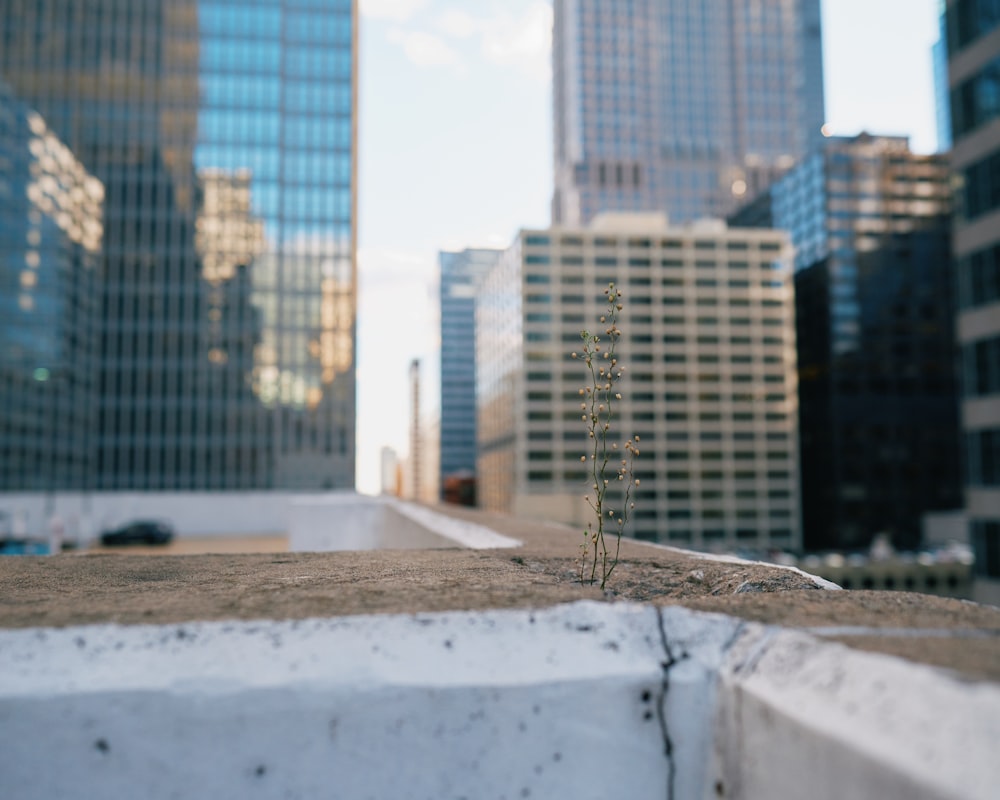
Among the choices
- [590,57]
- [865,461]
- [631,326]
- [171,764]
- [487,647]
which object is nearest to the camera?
[171,764]

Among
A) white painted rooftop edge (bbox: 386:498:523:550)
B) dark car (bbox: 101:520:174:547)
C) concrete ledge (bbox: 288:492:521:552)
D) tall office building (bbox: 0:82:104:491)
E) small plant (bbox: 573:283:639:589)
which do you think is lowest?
dark car (bbox: 101:520:174:547)

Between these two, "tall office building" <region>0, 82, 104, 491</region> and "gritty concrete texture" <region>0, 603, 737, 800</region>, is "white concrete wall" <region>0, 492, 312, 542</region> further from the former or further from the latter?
"gritty concrete texture" <region>0, 603, 737, 800</region>

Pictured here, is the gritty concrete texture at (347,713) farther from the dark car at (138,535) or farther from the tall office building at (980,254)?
the dark car at (138,535)

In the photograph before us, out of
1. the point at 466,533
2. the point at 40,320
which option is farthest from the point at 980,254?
the point at 40,320

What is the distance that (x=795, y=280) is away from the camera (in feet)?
361

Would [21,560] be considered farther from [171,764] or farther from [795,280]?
[795,280]

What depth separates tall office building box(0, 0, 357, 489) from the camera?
7150 centimetres

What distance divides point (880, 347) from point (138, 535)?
3545 inches

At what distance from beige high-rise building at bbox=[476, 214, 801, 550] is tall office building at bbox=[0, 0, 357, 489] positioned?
33.9 metres

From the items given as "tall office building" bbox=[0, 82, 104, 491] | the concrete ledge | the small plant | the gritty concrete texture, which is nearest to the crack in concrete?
the gritty concrete texture

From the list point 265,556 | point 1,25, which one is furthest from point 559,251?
point 265,556

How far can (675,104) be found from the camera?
16500 cm

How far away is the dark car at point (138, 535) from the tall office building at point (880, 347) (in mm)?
80250

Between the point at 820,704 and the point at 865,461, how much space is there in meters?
104
